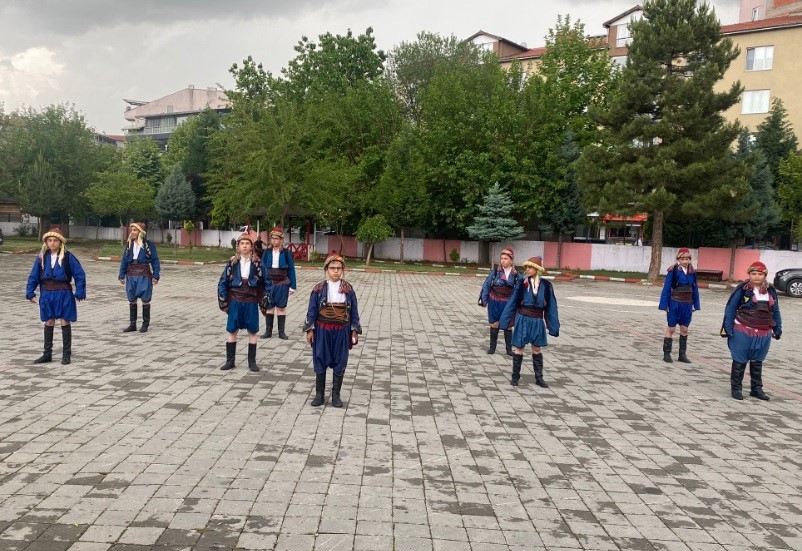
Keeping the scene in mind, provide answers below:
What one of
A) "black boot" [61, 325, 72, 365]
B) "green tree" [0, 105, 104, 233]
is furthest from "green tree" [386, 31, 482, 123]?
"black boot" [61, 325, 72, 365]

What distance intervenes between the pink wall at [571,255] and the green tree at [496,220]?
12.5ft

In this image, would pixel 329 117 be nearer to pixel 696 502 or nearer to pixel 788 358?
pixel 788 358

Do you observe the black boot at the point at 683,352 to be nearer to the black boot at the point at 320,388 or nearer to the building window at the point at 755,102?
the black boot at the point at 320,388

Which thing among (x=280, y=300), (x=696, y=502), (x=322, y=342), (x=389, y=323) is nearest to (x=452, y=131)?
(x=389, y=323)

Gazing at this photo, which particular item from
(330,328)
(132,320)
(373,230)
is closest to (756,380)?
(330,328)

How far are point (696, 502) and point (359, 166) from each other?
3331 centimetres

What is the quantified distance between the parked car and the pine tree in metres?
13.0

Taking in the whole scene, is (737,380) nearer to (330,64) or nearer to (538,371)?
(538,371)

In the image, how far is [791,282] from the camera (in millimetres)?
25234

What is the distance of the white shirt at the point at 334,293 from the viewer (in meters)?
7.19

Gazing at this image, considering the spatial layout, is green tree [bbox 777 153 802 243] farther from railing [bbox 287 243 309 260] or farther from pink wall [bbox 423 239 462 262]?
railing [bbox 287 243 309 260]

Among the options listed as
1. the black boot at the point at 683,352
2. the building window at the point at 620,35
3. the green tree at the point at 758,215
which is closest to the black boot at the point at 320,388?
the black boot at the point at 683,352

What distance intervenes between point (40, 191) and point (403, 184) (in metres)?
27.3

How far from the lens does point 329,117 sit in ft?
124
